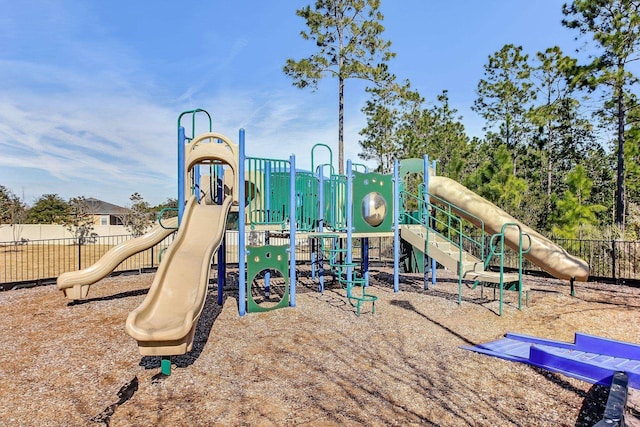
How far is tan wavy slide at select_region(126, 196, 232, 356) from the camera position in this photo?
174 inches

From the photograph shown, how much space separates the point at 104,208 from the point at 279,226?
59.1 metres

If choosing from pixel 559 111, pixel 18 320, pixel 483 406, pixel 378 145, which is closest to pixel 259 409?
pixel 483 406

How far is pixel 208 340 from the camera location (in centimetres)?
617

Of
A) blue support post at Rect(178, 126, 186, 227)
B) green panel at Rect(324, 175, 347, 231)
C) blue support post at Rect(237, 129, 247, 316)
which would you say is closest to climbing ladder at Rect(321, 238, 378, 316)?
green panel at Rect(324, 175, 347, 231)

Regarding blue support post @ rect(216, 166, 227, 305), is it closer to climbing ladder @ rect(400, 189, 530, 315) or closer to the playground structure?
the playground structure

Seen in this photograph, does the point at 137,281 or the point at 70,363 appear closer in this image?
the point at 70,363

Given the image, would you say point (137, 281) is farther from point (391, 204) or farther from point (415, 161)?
point (415, 161)

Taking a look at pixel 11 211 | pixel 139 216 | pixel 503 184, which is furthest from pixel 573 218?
pixel 11 211

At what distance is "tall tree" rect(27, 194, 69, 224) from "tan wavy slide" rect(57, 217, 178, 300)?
3892cm

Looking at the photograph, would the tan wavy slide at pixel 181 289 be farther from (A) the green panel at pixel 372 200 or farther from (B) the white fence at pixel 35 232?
(B) the white fence at pixel 35 232

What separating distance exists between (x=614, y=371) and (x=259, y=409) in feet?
12.9

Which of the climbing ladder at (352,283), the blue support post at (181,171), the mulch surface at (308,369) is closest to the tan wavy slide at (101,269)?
the mulch surface at (308,369)

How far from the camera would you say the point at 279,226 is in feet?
28.0

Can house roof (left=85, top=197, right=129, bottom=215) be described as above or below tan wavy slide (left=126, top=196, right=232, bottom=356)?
above
